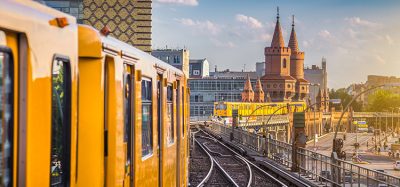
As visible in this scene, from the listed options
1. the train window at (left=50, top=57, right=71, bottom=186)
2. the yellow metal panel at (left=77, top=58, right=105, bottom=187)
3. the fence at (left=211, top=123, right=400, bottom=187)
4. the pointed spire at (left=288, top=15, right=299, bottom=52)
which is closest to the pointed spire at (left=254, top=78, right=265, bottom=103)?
the pointed spire at (left=288, top=15, right=299, bottom=52)

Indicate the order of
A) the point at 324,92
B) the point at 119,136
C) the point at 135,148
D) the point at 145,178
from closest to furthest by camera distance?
the point at 119,136, the point at 135,148, the point at 145,178, the point at 324,92

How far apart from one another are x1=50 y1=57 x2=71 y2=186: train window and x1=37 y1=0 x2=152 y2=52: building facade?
2104cm

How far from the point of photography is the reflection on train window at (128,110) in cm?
700

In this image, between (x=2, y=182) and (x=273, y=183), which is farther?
(x=273, y=183)

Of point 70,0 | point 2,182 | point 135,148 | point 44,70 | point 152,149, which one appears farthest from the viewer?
point 70,0

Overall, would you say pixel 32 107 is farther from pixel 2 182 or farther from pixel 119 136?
pixel 119 136

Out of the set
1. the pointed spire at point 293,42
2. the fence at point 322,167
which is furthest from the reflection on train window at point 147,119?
the pointed spire at point 293,42

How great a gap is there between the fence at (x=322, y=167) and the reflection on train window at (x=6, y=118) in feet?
34.6

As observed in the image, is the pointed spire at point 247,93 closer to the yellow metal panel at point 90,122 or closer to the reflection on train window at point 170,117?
the reflection on train window at point 170,117

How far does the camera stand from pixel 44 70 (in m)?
4.62

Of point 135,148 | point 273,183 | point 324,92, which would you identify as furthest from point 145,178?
point 324,92

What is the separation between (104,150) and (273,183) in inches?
694

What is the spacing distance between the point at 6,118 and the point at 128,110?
3074 millimetres

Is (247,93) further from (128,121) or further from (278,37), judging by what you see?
(128,121)
